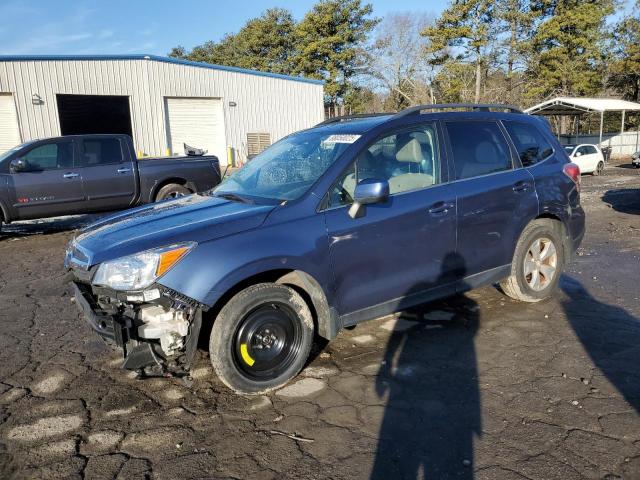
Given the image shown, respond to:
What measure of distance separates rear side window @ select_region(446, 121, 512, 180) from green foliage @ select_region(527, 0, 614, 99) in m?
34.2

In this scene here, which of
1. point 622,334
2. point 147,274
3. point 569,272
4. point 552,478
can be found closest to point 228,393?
point 147,274

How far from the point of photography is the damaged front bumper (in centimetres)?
Answer: 308

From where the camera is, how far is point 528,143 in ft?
16.4

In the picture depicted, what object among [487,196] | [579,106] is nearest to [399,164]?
[487,196]

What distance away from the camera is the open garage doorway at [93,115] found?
2294 centimetres

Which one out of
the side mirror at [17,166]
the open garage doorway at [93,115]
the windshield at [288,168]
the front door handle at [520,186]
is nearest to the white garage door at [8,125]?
the open garage doorway at [93,115]

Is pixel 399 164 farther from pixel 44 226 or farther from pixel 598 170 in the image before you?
pixel 598 170

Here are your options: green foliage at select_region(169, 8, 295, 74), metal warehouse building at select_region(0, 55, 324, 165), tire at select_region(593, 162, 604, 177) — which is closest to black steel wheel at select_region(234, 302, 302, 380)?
metal warehouse building at select_region(0, 55, 324, 165)

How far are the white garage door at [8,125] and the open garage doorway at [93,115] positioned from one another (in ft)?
11.0

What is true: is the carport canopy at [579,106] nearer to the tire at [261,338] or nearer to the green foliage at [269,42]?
the green foliage at [269,42]

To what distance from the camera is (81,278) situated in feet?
11.2

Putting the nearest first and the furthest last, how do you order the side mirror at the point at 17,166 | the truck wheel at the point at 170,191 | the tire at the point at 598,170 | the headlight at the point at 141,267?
the headlight at the point at 141,267 < the side mirror at the point at 17,166 < the truck wheel at the point at 170,191 < the tire at the point at 598,170

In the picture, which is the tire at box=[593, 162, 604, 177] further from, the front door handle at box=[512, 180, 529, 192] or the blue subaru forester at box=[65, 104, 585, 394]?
the front door handle at box=[512, 180, 529, 192]

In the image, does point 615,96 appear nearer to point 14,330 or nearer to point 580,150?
point 580,150
